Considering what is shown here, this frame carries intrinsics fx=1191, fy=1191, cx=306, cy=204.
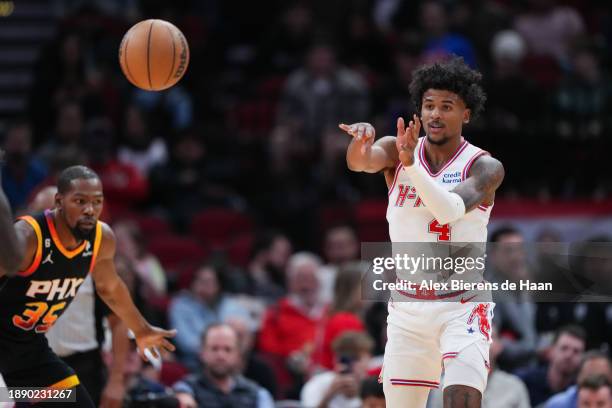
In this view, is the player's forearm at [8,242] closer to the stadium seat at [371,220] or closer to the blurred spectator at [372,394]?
the blurred spectator at [372,394]

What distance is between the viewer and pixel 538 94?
14.3 meters

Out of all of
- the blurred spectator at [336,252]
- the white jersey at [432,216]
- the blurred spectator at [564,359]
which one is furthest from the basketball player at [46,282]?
the blurred spectator at [336,252]

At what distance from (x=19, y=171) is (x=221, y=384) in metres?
4.17

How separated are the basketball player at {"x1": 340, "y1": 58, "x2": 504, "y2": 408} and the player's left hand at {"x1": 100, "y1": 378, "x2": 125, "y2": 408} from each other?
2056mm

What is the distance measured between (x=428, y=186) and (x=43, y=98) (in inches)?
362

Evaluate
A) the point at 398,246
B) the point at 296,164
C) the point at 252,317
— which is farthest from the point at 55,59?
the point at 398,246

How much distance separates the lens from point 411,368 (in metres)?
6.86

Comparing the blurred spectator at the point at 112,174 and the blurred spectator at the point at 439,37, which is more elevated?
the blurred spectator at the point at 439,37

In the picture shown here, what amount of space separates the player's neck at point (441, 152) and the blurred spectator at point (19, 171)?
247 inches

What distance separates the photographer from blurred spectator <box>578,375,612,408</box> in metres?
8.78

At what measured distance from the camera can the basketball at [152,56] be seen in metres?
7.96

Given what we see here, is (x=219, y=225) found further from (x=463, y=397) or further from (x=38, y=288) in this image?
(x=463, y=397)

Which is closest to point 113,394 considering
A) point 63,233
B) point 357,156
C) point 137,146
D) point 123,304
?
point 123,304

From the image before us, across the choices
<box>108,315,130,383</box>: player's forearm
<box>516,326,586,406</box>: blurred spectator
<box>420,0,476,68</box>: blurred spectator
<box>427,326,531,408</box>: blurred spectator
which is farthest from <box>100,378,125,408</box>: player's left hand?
<box>420,0,476,68</box>: blurred spectator
